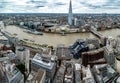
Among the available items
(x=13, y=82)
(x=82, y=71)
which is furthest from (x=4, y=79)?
(x=82, y=71)

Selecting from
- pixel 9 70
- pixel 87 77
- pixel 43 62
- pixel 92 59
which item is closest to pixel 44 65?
pixel 43 62

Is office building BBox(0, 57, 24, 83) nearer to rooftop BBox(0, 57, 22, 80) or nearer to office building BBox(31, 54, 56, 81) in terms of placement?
rooftop BBox(0, 57, 22, 80)

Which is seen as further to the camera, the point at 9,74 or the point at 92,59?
the point at 92,59

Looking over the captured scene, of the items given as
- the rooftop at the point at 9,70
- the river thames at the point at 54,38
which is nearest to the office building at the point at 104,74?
the rooftop at the point at 9,70

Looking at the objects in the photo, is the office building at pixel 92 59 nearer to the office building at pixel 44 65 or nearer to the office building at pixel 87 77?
the office building at pixel 87 77

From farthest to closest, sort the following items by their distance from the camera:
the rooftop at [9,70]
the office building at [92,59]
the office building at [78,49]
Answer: the office building at [78,49] < the office building at [92,59] < the rooftop at [9,70]

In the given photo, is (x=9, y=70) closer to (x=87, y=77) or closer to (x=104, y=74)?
(x=87, y=77)

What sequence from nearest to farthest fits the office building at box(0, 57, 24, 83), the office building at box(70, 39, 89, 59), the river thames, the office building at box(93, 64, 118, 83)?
the office building at box(0, 57, 24, 83) < the office building at box(93, 64, 118, 83) < the office building at box(70, 39, 89, 59) < the river thames

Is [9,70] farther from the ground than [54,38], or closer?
farther from the ground

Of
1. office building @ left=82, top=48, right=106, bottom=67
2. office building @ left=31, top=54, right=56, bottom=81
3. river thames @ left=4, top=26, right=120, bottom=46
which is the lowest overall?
river thames @ left=4, top=26, right=120, bottom=46

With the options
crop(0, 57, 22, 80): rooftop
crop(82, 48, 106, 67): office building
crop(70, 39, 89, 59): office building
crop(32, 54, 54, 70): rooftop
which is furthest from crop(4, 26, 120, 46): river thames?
crop(0, 57, 22, 80): rooftop

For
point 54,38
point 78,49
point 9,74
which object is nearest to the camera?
point 9,74
